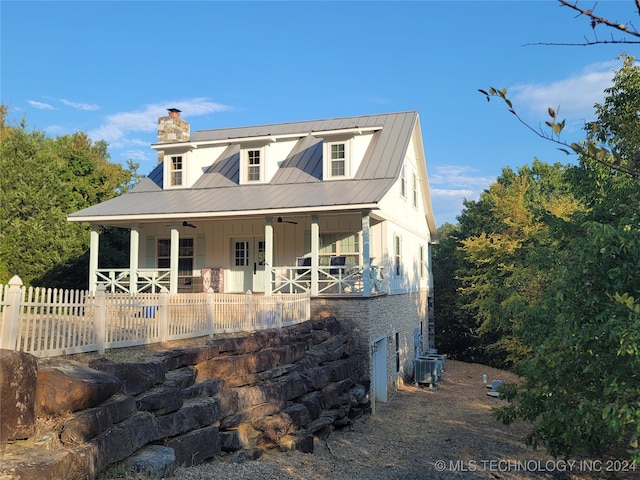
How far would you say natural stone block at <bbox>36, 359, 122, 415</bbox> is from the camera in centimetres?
582

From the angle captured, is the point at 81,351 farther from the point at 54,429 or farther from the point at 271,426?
the point at 271,426

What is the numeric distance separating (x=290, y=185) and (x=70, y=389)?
13.8 m

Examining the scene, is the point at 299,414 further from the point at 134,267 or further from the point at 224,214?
the point at 134,267

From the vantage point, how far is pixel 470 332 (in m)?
31.5

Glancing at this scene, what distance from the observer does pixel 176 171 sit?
21.4 metres

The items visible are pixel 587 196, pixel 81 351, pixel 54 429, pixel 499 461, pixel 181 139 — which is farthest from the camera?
pixel 181 139

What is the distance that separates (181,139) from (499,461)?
17.8m

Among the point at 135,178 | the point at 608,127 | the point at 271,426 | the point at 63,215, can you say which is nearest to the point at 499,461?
the point at 271,426

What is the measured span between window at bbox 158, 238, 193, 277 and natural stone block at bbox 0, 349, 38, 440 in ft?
48.5

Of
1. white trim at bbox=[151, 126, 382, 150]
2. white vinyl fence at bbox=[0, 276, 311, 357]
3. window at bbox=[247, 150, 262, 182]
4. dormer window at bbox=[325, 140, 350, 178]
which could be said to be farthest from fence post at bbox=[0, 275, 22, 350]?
window at bbox=[247, 150, 262, 182]

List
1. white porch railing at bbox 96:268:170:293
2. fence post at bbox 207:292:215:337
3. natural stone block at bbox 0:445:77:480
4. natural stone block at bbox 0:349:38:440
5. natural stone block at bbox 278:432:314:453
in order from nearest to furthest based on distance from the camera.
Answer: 1. natural stone block at bbox 0:445:77:480
2. natural stone block at bbox 0:349:38:440
3. natural stone block at bbox 278:432:314:453
4. fence post at bbox 207:292:215:337
5. white porch railing at bbox 96:268:170:293

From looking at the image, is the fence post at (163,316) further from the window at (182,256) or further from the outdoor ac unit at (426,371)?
the outdoor ac unit at (426,371)

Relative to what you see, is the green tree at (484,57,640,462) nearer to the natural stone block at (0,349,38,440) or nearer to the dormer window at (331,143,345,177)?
the natural stone block at (0,349,38,440)

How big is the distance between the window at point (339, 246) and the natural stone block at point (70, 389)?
486 inches
